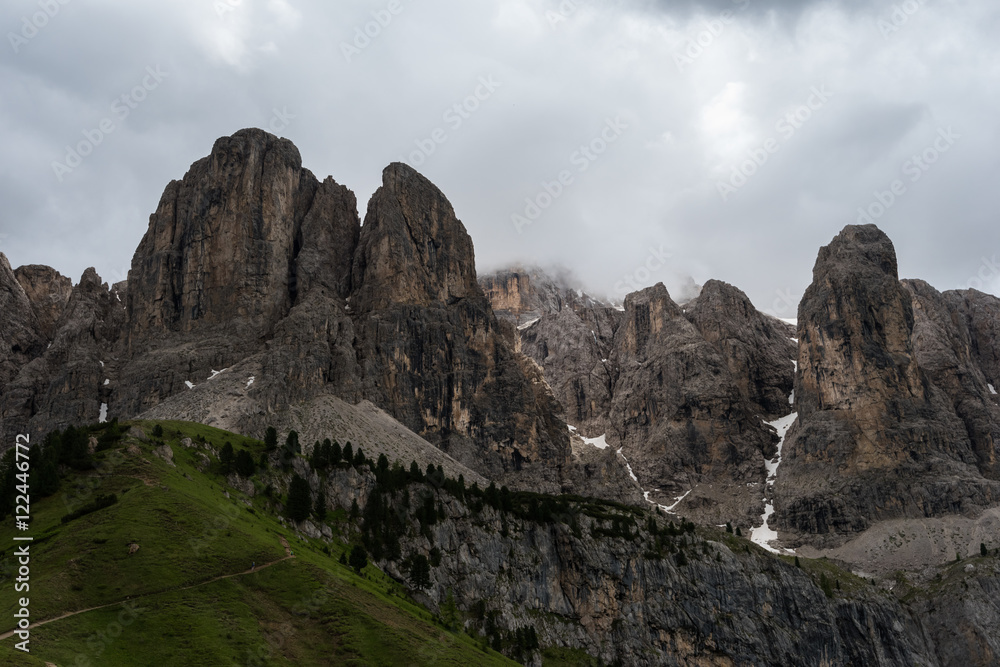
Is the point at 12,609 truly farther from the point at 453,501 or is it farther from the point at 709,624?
the point at 709,624

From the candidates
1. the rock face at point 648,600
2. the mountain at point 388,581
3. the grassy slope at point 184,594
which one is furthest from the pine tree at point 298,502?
the rock face at point 648,600

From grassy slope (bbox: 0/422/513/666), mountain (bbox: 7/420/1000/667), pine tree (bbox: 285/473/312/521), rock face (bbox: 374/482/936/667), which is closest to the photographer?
grassy slope (bbox: 0/422/513/666)

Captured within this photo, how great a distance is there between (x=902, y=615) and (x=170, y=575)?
181 m

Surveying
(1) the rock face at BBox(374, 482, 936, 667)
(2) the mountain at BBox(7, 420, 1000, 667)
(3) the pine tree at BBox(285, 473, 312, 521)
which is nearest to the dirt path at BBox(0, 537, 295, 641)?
(2) the mountain at BBox(7, 420, 1000, 667)

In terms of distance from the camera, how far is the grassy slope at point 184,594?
73.4m

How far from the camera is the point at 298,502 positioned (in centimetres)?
13588

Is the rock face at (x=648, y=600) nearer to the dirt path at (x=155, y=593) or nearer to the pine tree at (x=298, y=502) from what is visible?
the pine tree at (x=298, y=502)

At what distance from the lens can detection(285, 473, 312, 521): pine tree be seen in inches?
5290

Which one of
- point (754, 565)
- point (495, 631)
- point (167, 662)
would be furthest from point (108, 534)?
point (754, 565)

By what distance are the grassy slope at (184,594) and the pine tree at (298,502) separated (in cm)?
1952

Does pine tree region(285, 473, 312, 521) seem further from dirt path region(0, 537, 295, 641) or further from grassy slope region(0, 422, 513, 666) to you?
dirt path region(0, 537, 295, 641)

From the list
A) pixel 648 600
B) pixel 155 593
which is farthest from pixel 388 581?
pixel 648 600

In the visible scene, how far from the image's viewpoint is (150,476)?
109 m

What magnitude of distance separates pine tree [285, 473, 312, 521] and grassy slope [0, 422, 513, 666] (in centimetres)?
1952
